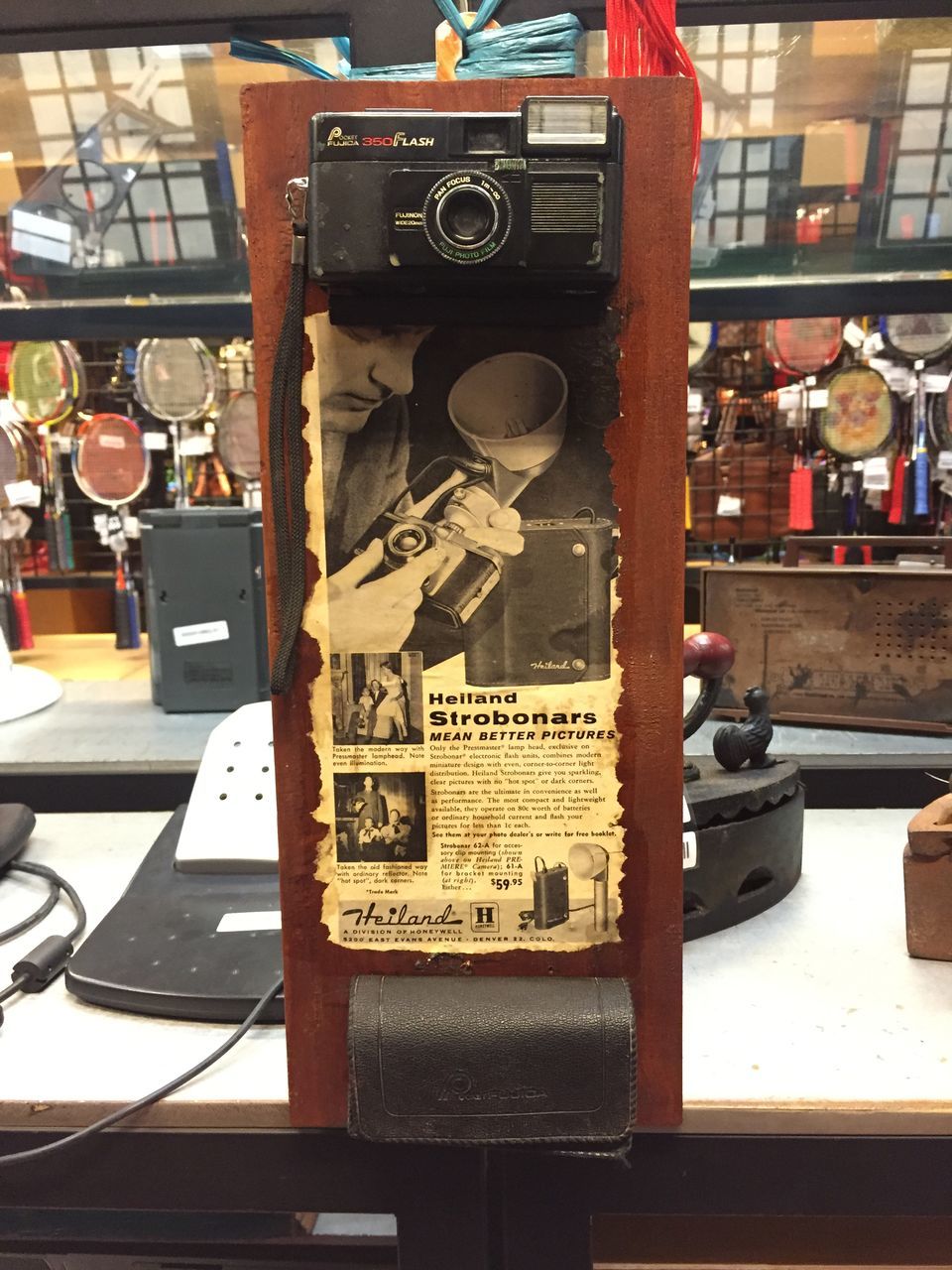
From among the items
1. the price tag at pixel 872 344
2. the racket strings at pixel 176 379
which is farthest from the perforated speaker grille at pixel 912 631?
the racket strings at pixel 176 379

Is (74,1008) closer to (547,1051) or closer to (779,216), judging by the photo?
(547,1051)

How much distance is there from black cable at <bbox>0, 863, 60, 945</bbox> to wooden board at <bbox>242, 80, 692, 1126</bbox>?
1.30 feet

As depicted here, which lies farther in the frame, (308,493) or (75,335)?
(75,335)

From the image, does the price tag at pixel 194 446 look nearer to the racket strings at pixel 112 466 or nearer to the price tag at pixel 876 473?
the racket strings at pixel 112 466

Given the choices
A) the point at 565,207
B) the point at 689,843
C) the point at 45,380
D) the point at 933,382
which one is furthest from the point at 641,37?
the point at 933,382

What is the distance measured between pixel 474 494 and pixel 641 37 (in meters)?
0.30

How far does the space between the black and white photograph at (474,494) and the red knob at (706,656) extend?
35 cm

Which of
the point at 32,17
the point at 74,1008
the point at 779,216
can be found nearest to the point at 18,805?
the point at 74,1008

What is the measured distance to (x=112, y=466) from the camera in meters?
2.28

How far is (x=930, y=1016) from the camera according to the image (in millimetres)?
640

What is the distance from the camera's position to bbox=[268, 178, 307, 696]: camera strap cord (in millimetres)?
476

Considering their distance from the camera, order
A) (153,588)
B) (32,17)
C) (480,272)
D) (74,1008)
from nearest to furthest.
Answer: (480,272) < (74,1008) < (32,17) < (153,588)

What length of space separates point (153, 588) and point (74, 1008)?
90cm

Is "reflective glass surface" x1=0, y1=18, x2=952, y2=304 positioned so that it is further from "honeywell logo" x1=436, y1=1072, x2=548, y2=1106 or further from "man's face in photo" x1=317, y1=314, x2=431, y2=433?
"honeywell logo" x1=436, y1=1072, x2=548, y2=1106
